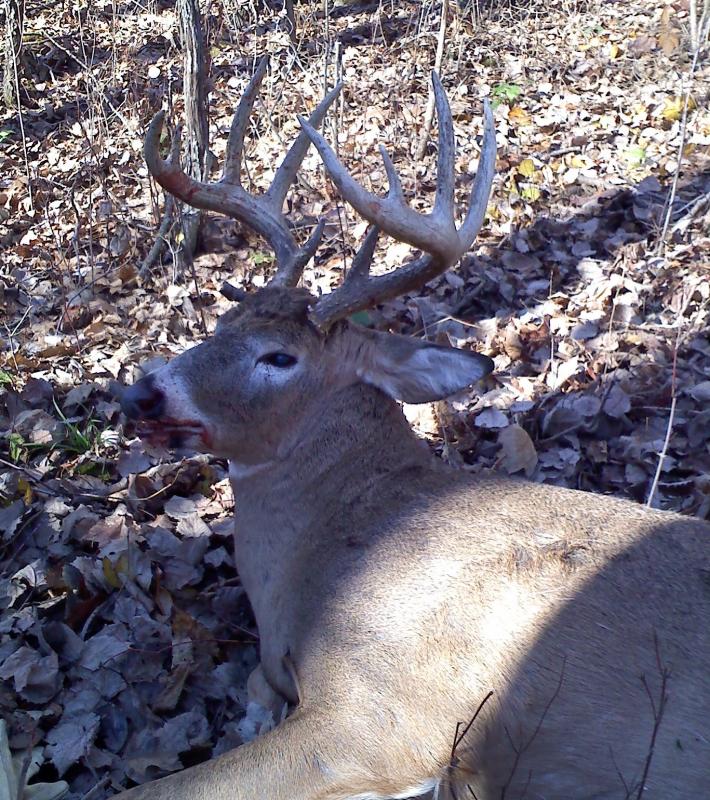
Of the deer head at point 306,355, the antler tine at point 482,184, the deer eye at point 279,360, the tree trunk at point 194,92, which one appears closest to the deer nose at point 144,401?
the deer head at point 306,355

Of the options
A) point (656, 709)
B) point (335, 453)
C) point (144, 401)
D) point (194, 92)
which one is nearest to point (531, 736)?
point (656, 709)

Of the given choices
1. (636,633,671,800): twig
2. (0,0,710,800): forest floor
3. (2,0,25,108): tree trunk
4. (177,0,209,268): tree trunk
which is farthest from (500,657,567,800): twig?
(2,0,25,108): tree trunk

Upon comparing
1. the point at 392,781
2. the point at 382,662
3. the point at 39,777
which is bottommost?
the point at 39,777

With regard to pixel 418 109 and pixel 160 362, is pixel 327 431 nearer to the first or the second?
pixel 160 362

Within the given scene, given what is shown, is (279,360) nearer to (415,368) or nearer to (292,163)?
(415,368)

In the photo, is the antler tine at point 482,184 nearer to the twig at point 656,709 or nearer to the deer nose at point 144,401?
the deer nose at point 144,401

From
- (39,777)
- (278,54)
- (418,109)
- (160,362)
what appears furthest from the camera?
(278,54)

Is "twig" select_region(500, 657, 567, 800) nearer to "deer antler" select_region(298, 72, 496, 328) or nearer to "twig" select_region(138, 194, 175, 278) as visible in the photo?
"deer antler" select_region(298, 72, 496, 328)

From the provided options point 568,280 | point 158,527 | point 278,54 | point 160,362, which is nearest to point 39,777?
point 158,527

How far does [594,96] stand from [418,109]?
1927mm

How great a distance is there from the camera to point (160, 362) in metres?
5.94

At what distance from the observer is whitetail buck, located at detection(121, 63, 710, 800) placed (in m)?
2.80

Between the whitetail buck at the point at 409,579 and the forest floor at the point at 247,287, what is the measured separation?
0.63 meters

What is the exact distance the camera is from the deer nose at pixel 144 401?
11.8ft
